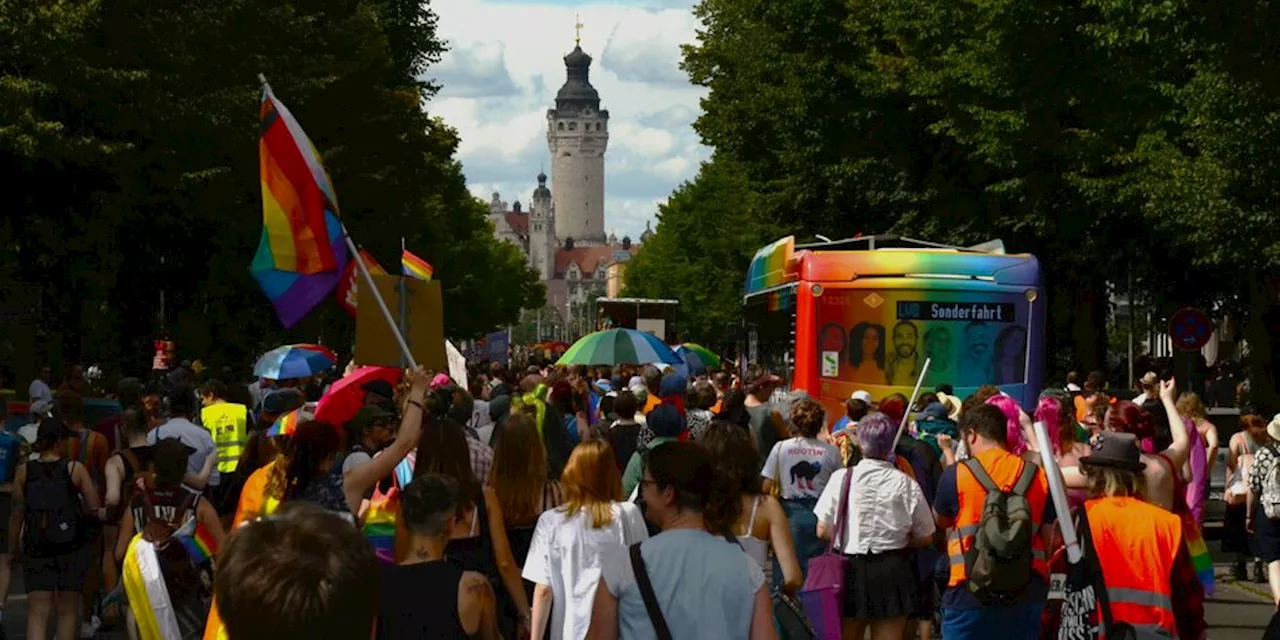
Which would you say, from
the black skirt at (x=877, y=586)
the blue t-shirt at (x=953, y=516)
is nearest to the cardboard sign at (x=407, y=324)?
the black skirt at (x=877, y=586)

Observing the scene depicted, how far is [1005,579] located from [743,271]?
62.9 meters

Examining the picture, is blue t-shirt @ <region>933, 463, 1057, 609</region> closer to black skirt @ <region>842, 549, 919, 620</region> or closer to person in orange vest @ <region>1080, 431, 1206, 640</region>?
black skirt @ <region>842, 549, 919, 620</region>

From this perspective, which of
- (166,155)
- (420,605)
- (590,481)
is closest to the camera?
(420,605)

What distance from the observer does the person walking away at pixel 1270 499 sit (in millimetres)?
15328

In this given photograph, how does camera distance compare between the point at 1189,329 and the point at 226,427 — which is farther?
the point at 1189,329

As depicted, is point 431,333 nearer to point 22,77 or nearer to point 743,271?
point 22,77

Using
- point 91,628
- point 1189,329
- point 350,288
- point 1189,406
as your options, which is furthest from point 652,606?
point 1189,329

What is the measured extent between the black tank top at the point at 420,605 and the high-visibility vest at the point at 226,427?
9.13 metres

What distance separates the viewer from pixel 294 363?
25797mm

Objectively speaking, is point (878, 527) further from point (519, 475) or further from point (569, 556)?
point (569, 556)

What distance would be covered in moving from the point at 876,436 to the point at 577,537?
107 inches

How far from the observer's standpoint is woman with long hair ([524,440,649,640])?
8.89 m

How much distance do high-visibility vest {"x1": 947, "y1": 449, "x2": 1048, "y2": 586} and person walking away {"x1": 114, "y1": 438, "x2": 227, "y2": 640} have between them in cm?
318

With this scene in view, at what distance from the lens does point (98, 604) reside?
622 inches
